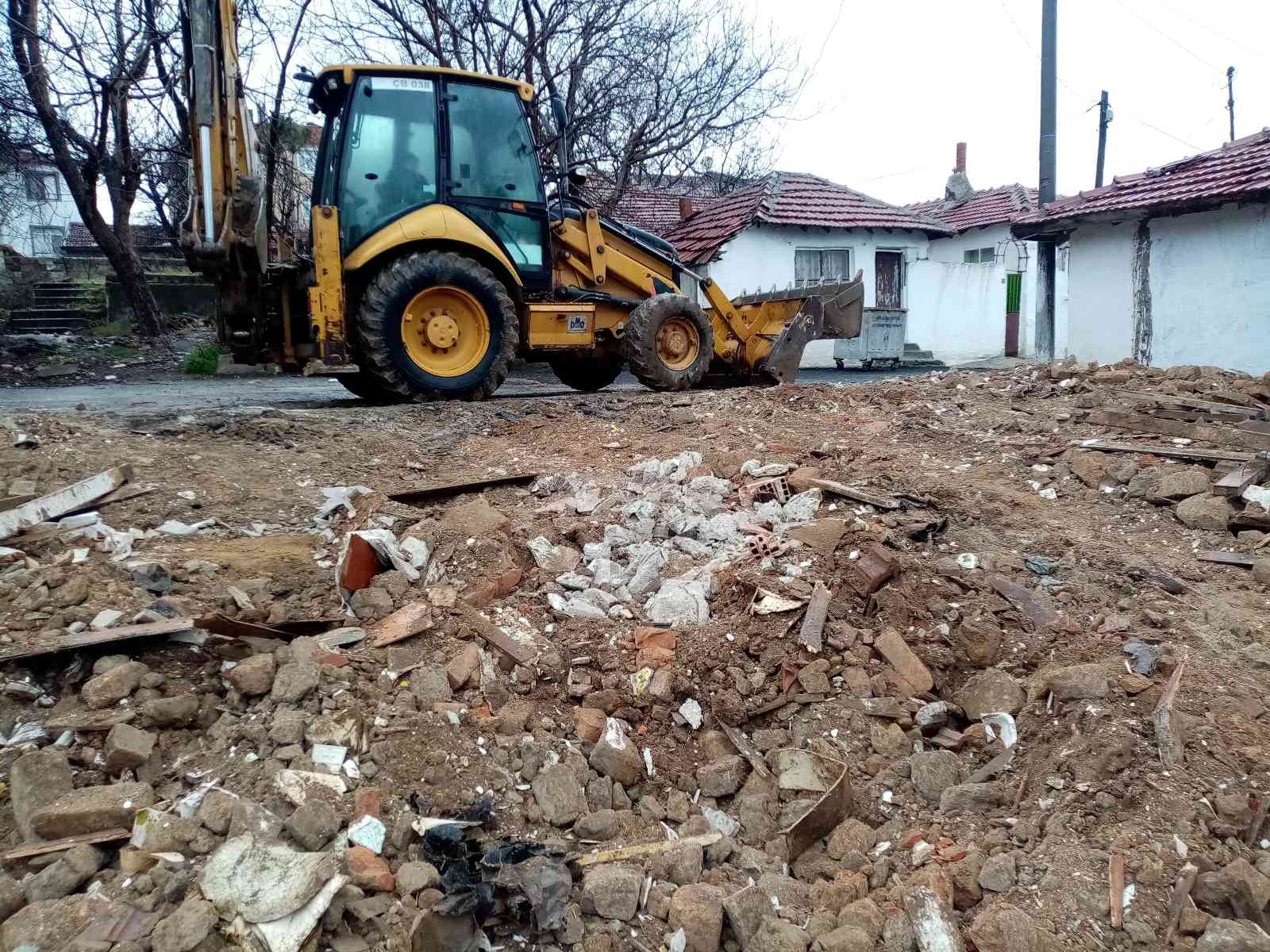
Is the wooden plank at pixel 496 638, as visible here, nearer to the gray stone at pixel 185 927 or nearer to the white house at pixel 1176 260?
the gray stone at pixel 185 927

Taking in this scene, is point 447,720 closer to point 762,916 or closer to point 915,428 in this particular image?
point 762,916

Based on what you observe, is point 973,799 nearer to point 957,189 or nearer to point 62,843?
point 62,843

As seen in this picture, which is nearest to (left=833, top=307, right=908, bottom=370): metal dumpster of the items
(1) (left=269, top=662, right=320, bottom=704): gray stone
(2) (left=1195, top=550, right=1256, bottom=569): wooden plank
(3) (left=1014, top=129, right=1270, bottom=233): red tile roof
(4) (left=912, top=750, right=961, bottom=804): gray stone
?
(3) (left=1014, top=129, right=1270, bottom=233): red tile roof

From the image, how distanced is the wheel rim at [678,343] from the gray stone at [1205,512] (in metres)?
4.68

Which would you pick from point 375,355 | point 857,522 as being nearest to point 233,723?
point 857,522

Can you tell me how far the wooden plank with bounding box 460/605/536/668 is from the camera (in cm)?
347

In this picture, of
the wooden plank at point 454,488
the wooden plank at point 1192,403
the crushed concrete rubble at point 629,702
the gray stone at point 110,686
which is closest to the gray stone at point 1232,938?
the crushed concrete rubble at point 629,702

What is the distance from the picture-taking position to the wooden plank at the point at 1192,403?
601 cm

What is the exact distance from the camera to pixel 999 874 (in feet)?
8.17

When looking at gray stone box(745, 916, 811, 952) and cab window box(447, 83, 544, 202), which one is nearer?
gray stone box(745, 916, 811, 952)

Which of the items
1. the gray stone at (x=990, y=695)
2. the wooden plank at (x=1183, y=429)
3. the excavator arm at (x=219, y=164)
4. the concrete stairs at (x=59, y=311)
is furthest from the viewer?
the concrete stairs at (x=59, y=311)

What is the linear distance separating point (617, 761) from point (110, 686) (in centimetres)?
169

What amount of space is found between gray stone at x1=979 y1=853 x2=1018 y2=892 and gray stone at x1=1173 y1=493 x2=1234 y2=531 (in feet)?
9.58

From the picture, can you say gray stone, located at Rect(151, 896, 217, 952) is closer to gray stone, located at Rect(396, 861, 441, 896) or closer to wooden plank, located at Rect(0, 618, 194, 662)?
gray stone, located at Rect(396, 861, 441, 896)
